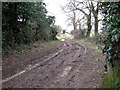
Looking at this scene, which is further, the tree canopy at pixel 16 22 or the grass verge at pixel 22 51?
the tree canopy at pixel 16 22

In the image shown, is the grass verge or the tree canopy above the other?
the tree canopy

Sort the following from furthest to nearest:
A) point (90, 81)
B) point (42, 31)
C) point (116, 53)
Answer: point (42, 31) < point (90, 81) < point (116, 53)

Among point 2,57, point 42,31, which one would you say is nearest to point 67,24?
point 42,31

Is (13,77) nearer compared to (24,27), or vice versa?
(13,77)

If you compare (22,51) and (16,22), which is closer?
(22,51)

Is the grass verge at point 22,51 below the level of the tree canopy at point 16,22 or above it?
below

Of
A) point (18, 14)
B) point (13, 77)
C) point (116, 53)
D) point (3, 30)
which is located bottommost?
point (13, 77)

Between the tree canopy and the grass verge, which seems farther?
the tree canopy

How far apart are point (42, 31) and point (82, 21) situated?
23.9 feet

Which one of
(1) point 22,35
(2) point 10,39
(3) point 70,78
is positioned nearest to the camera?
(3) point 70,78

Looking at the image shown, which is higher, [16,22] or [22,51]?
[16,22]

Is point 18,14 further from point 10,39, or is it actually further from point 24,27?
point 10,39

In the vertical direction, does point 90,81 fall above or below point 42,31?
below

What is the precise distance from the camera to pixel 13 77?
201 inches
